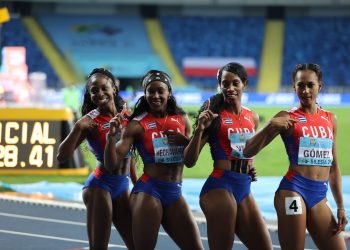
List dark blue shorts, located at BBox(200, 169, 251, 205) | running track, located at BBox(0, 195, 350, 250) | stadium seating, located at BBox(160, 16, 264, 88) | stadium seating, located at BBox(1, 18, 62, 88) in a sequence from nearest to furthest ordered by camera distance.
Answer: dark blue shorts, located at BBox(200, 169, 251, 205) < running track, located at BBox(0, 195, 350, 250) < stadium seating, located at BBox(1, 18, 62, 88) < stadium seating, located at BBox(160, 16, 264, 88)

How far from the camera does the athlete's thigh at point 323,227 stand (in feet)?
18.9

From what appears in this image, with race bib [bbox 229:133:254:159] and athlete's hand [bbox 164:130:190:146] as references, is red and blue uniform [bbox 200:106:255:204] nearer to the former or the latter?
race bib [bbox 229:133:254:159]

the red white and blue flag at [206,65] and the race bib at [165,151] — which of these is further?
the red white and blue flag at [206,65]

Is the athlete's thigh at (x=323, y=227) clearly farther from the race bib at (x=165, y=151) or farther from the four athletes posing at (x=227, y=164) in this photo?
the race bib at (x=165, y=151)

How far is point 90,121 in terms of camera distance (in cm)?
667

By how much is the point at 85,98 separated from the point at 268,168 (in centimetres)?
1031

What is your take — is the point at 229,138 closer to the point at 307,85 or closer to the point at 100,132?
the point at 307,85

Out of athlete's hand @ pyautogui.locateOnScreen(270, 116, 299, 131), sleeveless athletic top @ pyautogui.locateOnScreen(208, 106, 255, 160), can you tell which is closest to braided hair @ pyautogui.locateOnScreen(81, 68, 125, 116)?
sleeveless athletic top @ pyautogui.locateOnScreen(208, 106, 255, 160)

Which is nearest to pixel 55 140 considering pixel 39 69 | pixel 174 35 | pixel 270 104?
pixel 270 104

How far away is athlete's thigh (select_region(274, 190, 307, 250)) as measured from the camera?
5715 millimetres

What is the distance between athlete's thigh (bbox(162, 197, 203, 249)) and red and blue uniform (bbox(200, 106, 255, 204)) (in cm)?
21

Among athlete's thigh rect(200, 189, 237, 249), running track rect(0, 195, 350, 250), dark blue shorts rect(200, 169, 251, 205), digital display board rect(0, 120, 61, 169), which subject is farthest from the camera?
digital display board rect(0, 120, 61, 169)

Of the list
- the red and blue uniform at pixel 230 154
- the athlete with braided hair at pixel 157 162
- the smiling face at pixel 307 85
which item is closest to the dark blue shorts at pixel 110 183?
the athlete with braided hair at pixel 157 162

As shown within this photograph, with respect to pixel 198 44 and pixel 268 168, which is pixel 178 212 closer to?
pixel 268 168
